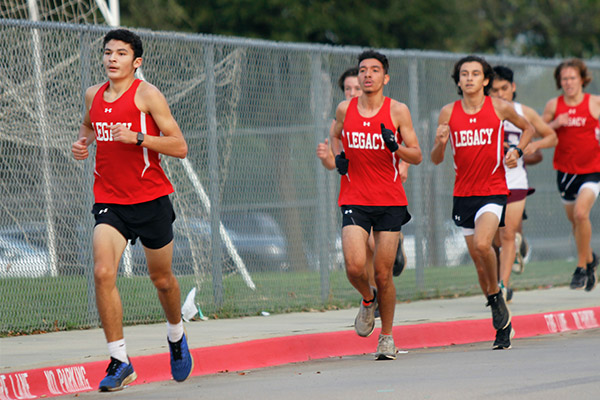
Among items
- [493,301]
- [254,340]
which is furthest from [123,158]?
[493,301]

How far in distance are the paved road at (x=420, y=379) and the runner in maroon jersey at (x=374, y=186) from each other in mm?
527

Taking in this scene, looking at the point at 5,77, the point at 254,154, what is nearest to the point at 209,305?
the point at 254,154

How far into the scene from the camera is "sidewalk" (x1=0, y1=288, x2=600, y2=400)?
735 centimetres

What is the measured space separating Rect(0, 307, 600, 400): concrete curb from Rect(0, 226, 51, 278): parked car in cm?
207

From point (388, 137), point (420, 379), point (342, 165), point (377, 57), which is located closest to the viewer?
point (420, 379)

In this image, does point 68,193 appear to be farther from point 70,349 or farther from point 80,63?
point 70,349

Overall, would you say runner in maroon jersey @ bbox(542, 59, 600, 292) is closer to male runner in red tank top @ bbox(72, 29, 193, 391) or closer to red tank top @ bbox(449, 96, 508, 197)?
red tank top @ bbox(449, 96, 508, 197)

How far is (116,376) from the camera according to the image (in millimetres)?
6668

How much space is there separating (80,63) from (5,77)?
804mm

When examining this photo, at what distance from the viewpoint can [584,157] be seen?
40.9 ft

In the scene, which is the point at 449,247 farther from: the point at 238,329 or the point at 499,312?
the point at 499,312

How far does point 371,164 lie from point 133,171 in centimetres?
225

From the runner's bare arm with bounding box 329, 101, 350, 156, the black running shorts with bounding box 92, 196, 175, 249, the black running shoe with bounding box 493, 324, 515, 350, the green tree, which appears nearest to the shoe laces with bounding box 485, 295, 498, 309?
the black running shoe with bounding box 493, 324, 515, 350

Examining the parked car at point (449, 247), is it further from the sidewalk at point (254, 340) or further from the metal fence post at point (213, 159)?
the metal fence post at point (213, 159)
